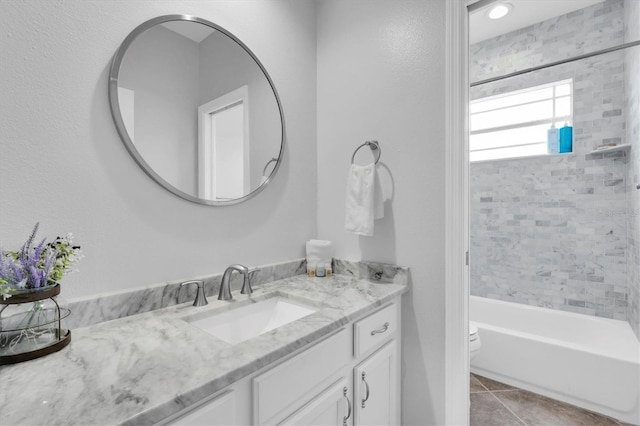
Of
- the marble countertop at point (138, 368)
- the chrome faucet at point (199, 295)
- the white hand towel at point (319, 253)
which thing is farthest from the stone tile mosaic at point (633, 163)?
the chrome faucet at point (199, 295)

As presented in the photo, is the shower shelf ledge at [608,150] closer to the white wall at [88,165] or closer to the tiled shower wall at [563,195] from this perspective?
the tiled shower wall at [563,195]

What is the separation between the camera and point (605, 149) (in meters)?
2.18

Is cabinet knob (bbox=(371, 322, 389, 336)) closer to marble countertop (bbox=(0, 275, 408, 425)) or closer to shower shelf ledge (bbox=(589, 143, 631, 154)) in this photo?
marble countertop (bbox=(0, 275, 408, 425))

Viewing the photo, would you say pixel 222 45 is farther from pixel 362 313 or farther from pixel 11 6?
pixel 362 313

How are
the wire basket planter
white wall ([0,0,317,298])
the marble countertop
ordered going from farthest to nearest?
white wall ([0,0,317,298]), the wire basket planter, the marble countertop

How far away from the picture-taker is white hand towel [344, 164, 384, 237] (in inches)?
57.6

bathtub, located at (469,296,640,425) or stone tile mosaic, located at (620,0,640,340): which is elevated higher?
stone tile mosaic, located at (620,0,640,340)

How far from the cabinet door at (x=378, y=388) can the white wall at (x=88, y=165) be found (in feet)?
2.37

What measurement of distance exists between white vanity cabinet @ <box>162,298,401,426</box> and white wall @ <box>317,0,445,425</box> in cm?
14

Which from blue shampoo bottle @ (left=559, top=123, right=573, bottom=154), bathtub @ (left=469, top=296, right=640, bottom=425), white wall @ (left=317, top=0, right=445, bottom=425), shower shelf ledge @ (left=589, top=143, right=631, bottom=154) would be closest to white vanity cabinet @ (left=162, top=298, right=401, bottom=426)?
white wall @ (left=317, top=0, right=445, bottom=425)

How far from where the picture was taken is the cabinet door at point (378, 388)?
1.13 m

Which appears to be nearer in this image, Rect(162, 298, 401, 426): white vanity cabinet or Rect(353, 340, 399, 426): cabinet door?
Rect(162, 298, 401, 426): white vanity cabinet

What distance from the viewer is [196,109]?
125 cm

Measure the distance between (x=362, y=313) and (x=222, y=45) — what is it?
1.28m
